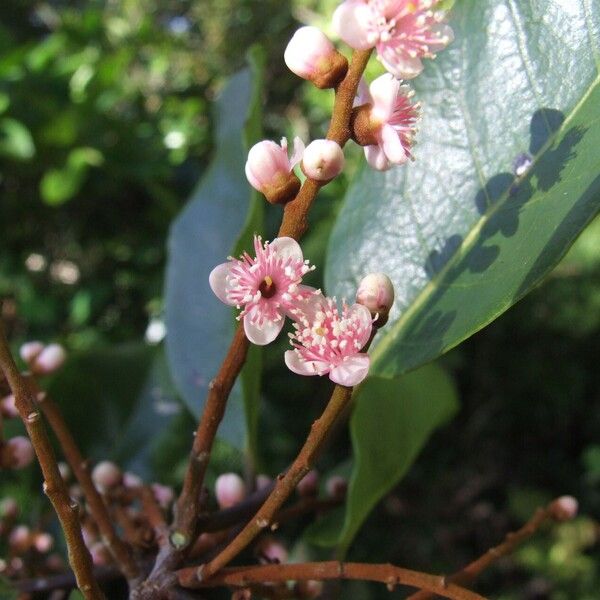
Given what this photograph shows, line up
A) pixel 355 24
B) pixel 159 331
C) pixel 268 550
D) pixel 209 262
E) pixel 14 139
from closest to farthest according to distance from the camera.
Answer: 1. pixel 355 24
2. pixel 268 550
3. pixel 209 262
4. pixel 14 139
5. pixel 159 331

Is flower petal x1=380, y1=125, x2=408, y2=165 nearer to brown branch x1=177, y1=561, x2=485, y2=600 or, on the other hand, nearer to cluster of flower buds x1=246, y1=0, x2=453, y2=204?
cluster of flower buds x1=246, y1=0, x2=453, y2=204

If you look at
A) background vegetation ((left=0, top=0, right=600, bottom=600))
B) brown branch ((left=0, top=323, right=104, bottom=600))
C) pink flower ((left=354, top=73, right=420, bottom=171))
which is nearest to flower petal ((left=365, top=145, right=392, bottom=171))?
pink flower ((left=354, top=73, right=420, bottom=171))

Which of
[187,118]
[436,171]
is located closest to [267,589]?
[436,171]

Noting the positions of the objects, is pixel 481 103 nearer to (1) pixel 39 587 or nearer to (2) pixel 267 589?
(2) pixel 267 589

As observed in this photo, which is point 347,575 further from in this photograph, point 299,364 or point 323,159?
point 323,159

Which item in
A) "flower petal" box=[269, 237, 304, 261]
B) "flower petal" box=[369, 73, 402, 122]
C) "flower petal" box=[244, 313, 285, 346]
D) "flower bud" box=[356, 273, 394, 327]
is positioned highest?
"flower petal" box=[369, 73, 402, 122]

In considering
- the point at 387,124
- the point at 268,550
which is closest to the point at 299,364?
the point at 387,124

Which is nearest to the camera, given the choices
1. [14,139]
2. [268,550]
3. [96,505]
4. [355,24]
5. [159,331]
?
[355,24]
